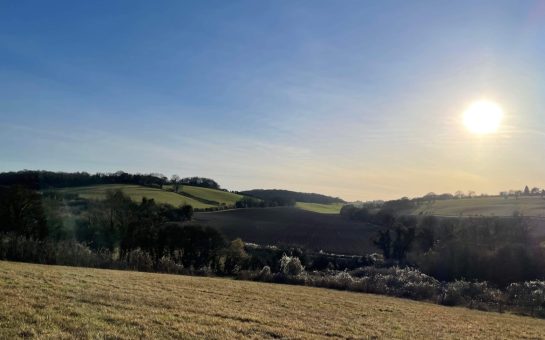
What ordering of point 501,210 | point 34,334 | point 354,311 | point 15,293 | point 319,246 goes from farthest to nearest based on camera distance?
point 501,210
point 319,246
point 354,311
point 15,293
point 34,334

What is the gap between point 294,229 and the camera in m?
92.6

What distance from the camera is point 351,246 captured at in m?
79.1

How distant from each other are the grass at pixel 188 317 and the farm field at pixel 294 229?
181ft

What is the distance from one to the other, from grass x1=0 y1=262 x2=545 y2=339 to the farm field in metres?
55.0

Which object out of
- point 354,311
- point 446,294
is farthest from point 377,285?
point 354,311

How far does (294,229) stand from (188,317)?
80.6 m

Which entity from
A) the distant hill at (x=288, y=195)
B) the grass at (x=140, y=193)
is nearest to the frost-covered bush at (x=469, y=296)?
the grass at (x=140, y=193)

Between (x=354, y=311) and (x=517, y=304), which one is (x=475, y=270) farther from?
(x=354, y=311)

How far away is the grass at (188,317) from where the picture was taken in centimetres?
1016

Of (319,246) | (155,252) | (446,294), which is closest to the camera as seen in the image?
(446,294)

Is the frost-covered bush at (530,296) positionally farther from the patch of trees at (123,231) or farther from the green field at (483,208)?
the green field at (483,208)

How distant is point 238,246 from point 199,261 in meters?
4.72

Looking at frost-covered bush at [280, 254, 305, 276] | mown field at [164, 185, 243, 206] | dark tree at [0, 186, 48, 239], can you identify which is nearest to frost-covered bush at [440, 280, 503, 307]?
frost-covered bush at [280, 254, 305, 276]

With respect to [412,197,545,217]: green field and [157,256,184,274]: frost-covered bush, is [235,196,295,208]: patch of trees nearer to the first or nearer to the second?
[412,197,545,217]: green field
